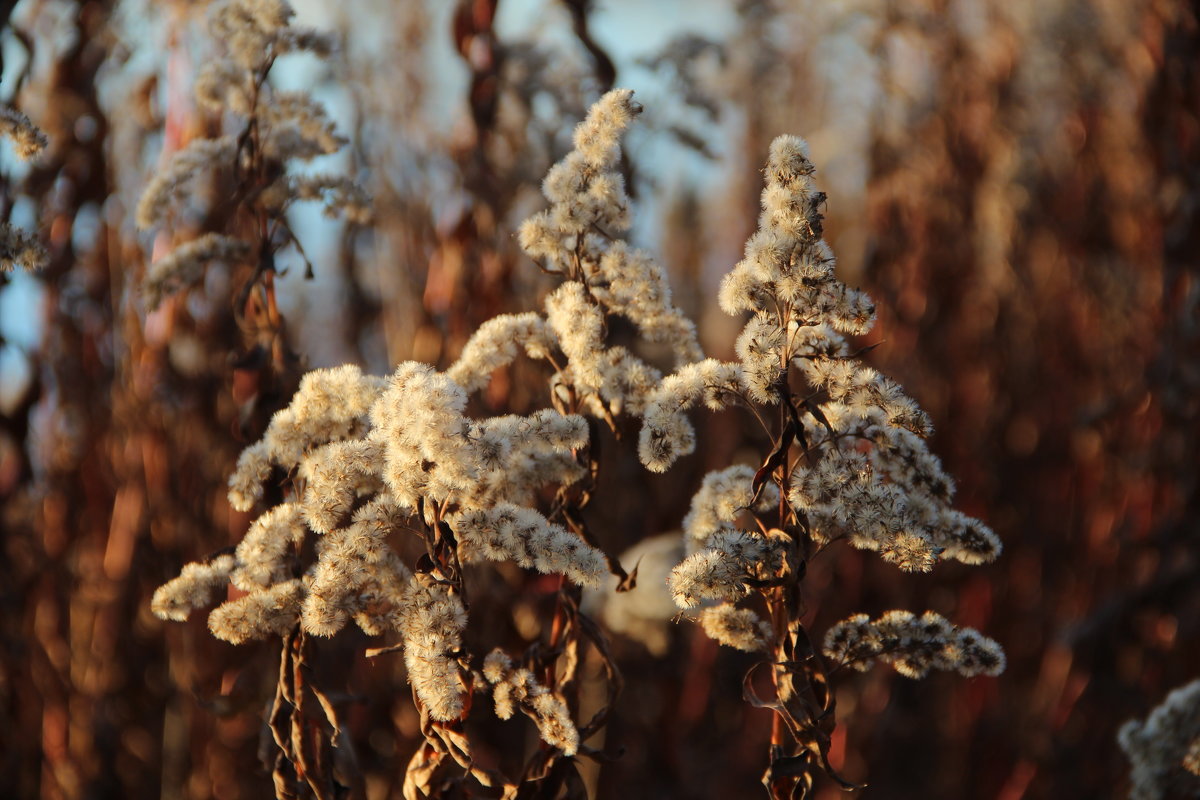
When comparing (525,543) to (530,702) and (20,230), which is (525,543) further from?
(20,230)

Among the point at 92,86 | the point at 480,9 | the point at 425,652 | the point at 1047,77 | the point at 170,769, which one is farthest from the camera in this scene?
the point at 1047,77

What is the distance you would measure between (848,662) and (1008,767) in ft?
7.19

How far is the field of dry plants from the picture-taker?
42.0 inches

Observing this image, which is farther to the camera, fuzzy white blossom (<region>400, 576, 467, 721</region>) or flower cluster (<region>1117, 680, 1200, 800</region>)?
flower cluster (<region>1117, 680, 1200, 800</region>)

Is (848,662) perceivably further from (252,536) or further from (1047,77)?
(1047,77)

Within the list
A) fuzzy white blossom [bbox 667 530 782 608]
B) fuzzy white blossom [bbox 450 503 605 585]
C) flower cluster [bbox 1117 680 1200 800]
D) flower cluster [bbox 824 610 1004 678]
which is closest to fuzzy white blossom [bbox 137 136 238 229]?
fuzzy white blossom [bbox 450 503 605 585]

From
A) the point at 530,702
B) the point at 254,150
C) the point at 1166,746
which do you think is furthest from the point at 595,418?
the point at 1166,746

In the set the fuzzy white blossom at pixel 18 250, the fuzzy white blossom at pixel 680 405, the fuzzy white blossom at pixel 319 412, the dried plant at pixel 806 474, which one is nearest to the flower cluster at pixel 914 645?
the dried plant at pixel 806 474

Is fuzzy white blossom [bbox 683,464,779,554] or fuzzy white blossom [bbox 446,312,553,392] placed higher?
fuzzy white blossom [bbox 446,312,553,392]

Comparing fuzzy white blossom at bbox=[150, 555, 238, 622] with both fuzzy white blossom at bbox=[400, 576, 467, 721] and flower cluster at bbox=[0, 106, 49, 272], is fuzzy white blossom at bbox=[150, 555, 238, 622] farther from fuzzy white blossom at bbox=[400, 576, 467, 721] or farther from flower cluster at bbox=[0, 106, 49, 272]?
flower cluster at bbox=[0, 106, 49, 272]

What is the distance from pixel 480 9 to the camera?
2.05m

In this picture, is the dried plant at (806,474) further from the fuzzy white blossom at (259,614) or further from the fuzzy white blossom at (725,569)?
the fuzzy white blossom at (259,614)

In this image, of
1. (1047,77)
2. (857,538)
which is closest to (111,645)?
(857,538)

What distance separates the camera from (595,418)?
1.26 metres
